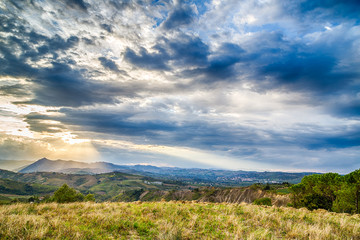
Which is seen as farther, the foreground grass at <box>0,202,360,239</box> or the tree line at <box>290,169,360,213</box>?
the tree line at <box>290,169,360,213</box>

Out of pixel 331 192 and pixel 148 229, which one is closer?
pixel 148 229

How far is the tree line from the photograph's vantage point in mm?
47188

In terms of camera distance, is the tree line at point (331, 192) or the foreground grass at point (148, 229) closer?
the foreground grass at point (148, 229)

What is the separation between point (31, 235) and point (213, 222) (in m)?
9.62

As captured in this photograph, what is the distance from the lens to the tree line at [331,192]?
47188 mm

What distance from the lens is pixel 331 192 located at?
5997cm

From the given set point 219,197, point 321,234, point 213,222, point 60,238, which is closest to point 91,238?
point 60,238

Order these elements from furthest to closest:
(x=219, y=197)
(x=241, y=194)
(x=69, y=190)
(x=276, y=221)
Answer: (x=219, y=197)
(x=241, y=194)
(x=69, y=190)
(x=276, y=221)

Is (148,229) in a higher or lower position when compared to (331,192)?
higher

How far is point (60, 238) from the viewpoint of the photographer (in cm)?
772

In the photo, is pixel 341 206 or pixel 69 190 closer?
pixel 341 206

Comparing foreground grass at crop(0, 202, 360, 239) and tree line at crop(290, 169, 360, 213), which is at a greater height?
foreground grass at crop(0, 202, 360, 239)

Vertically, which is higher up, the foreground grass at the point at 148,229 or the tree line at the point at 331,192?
the foreground grass at the point at 148,229

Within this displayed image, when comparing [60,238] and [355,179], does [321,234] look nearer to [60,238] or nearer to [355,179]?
[60,238]
